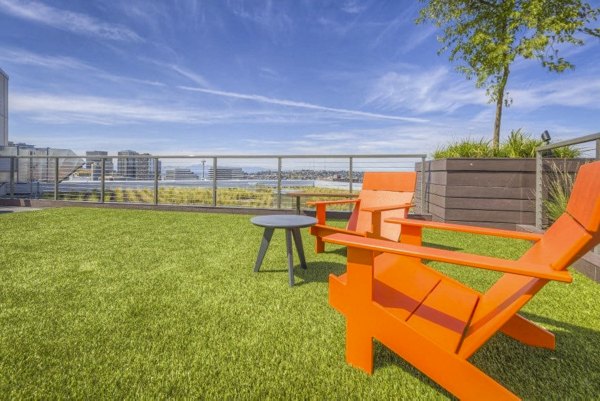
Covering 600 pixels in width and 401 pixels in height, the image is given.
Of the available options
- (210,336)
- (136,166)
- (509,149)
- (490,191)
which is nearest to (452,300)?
(210,336)

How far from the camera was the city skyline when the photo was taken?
7910mm

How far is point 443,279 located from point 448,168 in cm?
448

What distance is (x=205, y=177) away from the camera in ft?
29.3

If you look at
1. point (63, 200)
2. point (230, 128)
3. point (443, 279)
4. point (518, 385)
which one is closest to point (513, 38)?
point (443, 279)

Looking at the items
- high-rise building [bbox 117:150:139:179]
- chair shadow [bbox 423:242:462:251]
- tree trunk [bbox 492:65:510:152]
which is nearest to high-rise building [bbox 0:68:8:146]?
high-rise building [bbox 117:150:139:179]

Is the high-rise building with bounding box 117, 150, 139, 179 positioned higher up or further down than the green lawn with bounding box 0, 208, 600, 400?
higher up

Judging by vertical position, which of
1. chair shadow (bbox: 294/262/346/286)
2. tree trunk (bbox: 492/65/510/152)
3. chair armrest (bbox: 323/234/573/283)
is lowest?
chair shadow (bbox: 294/262/346/286)

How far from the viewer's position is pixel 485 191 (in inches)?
225

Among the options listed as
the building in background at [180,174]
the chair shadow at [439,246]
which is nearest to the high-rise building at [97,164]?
the building in background at [180,174]

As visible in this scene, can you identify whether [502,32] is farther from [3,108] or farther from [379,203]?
[3,108]

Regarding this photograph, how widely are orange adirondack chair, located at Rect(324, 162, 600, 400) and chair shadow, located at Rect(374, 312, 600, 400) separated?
0.32ft

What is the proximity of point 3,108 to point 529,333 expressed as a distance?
24.7 m

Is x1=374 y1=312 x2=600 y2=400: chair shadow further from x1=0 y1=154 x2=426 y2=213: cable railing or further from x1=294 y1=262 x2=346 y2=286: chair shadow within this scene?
x1=0 y1=154 x2=426 y2=213: cable railing

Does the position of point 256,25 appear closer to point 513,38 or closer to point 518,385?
point 513,38
